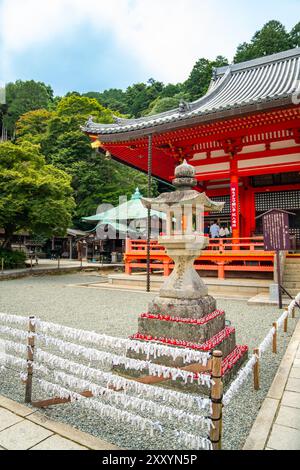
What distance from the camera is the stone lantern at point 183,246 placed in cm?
363

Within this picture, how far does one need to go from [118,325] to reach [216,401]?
397 centimetres

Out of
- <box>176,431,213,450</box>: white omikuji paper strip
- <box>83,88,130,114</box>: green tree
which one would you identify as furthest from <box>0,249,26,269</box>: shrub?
<box>83,88,130,114</box>: green tree

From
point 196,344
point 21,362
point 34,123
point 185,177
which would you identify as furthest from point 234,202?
point 34,123

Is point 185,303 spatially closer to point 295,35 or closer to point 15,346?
point 15,346

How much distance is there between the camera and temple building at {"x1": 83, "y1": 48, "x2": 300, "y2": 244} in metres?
8.91

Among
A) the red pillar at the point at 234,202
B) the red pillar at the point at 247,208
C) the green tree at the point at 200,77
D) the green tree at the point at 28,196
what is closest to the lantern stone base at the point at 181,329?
the red pillar at the point at 234,202

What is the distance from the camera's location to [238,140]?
10773 mm

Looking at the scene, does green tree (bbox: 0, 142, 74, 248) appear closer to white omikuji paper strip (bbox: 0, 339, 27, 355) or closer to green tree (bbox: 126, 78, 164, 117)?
white omikuji paper strip (bbox: 0, 339, 27, 355)

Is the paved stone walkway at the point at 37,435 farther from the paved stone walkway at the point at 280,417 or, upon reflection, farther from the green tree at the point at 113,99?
the green tree at the point at 113,99

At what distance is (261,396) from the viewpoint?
3.04 metres

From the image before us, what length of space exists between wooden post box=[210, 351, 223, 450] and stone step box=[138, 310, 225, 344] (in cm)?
131

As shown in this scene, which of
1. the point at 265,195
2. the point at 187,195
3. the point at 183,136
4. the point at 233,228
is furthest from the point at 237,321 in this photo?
the point at 265,195

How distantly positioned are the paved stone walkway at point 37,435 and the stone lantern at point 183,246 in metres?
1.68
